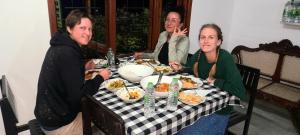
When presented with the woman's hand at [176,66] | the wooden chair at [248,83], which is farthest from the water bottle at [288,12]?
the woman's hand at [176,66]

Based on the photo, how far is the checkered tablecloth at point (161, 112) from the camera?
124 centimetres

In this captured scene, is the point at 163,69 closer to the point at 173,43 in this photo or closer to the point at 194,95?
the point at 173,43

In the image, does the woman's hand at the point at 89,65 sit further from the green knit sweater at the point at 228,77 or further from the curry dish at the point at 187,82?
the green knit sweater at the point at 228,77

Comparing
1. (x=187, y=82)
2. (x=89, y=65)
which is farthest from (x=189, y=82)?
(x=89, y=65)

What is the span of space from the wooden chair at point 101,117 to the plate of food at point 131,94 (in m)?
0.26

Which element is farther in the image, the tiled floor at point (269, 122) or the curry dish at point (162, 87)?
the tiled floor at point (269, 122)

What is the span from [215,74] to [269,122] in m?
1.47

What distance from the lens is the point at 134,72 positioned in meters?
1.91

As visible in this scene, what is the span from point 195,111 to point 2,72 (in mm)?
1691

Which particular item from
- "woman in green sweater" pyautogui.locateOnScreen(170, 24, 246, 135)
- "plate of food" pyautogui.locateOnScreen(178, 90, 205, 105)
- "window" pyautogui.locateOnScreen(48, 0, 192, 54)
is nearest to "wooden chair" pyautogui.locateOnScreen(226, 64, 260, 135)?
"woman in green sweater" pyautogui.locateOnScreen(170, 24, 246, 135)

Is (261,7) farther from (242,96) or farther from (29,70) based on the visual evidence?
(29,70)

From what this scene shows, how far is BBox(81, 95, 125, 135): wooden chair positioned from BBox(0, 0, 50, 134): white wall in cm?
124

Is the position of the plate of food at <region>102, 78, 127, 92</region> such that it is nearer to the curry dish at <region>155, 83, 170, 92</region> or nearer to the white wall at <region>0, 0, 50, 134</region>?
the curry dish at <region>155, 83, 170, 92</region>

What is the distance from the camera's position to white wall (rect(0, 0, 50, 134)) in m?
2.03
